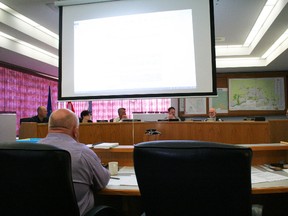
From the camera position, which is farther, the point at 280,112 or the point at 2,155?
the point at 280,112

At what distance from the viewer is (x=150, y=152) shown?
108cm

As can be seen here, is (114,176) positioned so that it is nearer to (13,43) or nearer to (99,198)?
(99,198)

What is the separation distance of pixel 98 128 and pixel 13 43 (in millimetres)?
2890

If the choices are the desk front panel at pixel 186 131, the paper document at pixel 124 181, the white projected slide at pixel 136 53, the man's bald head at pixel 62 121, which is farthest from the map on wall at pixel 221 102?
the man's bald head at pixel 62 121

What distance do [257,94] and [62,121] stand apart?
6.18 m

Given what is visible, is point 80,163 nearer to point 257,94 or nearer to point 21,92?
point 21,92

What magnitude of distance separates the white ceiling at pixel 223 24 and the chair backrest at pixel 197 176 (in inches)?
118

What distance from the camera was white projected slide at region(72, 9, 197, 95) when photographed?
7.92ft

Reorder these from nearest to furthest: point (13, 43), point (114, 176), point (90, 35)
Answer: point (114, 176) → point (90, 35) → point (13, 43)

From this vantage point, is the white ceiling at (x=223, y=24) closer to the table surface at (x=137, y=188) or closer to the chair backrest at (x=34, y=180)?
the table surface at (x=137, y=188)

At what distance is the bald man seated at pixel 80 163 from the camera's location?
4.62 feet

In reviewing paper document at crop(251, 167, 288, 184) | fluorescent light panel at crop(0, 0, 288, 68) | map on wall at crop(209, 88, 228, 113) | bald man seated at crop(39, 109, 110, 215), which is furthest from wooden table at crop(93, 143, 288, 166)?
map on wall at crop(209, 88, 228, 113)

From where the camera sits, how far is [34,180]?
111cm

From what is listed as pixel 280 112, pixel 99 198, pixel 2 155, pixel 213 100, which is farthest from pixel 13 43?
pixel 280 112
